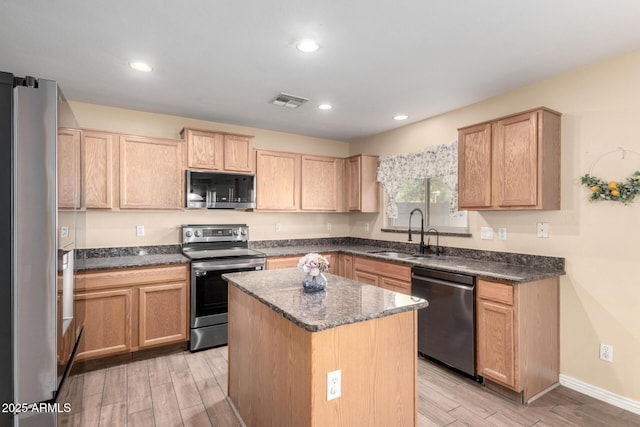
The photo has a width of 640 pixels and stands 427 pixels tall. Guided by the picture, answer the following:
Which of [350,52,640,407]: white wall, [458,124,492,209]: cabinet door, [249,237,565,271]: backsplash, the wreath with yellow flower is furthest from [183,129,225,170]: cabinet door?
the wreath with yellow flower

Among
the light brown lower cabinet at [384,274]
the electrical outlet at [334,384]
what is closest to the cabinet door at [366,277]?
the light brown lower cabinet at [384,274]

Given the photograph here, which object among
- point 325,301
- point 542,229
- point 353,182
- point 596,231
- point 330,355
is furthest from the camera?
point 353,182

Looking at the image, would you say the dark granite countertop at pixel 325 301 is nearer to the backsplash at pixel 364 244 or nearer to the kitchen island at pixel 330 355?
the kitchen island at pixel 330 355

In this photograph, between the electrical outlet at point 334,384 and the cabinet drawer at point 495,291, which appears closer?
the electrical outlet at point 334,384

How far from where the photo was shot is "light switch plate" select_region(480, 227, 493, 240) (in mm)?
3293

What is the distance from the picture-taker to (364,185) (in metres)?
4.67

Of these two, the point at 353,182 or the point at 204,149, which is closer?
the point at 204,149

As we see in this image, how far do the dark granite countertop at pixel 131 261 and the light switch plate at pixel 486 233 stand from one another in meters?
2.99

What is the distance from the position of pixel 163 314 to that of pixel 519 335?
3.12 meters

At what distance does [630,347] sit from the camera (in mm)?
2379

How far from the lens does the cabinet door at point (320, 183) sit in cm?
461

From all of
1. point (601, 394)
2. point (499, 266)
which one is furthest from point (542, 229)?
point (601, 394)

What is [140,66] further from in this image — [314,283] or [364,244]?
[364,244]

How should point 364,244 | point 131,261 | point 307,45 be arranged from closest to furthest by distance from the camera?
point 307,45 → point 131,261 → point 364,244
